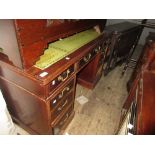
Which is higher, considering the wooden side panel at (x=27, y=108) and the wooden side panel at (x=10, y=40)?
the wooden side panel at (x=10, y=40)

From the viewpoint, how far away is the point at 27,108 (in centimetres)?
150

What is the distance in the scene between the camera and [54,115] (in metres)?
1.47

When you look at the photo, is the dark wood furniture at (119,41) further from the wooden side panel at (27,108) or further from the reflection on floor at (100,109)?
the wooden side panel at (27,108)

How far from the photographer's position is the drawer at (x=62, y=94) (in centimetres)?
135

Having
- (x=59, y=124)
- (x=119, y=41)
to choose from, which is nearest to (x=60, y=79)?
(x=59, y=124)

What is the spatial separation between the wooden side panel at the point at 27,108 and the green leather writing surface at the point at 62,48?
324 mm

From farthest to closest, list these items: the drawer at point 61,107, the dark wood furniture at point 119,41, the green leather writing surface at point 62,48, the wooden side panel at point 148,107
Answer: the dark wood furniture at point 119,41 → the drawer at point 61,107 → the green leather writing surface at point 62,48 → the wooden side panel at point 148,107

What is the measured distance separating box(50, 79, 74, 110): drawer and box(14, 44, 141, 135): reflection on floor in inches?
28.1

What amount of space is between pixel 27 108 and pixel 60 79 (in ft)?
1.64

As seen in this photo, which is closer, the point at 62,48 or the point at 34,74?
the point at 34,74

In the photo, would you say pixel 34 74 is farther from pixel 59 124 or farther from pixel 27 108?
pixel 59 124

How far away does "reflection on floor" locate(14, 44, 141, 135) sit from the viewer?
205 cm

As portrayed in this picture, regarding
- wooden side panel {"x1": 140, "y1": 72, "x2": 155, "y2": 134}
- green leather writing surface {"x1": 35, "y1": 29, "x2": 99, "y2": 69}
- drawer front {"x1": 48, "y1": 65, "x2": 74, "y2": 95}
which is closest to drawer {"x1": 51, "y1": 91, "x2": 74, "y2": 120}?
drawer front {"x1": 48, "y1": 65, "x2": 74, "y2": 95}

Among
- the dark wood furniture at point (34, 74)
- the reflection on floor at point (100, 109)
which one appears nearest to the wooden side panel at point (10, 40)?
the dark wood furniture at point (34, 74)
